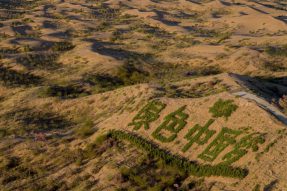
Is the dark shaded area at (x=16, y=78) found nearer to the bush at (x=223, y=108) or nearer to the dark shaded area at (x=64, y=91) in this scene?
the dark shaded area at (x=64, y=91)

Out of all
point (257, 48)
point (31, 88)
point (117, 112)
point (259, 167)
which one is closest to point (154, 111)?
point (117, 112)

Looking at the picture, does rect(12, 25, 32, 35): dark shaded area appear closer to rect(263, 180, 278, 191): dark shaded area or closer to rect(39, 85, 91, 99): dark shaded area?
rect(39, 85, 91, 99): dark shaded area

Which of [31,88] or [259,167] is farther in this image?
[31,88]

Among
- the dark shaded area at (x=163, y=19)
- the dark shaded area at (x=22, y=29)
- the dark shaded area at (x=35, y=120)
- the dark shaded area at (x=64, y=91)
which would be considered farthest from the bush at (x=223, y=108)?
the dark shaded area at (x=163, y=19)

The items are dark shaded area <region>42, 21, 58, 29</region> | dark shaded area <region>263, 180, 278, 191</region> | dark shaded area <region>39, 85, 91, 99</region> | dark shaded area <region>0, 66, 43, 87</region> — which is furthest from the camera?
dark shaded area <region>42, 21, 58, 29</region>

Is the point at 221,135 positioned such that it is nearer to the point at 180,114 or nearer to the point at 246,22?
the point at 180,114

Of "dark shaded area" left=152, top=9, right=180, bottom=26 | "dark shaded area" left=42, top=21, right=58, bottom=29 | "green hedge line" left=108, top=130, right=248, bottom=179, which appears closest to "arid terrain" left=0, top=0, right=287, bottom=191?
"green hedge line" left=108, top=130, right=248, bottom=179
